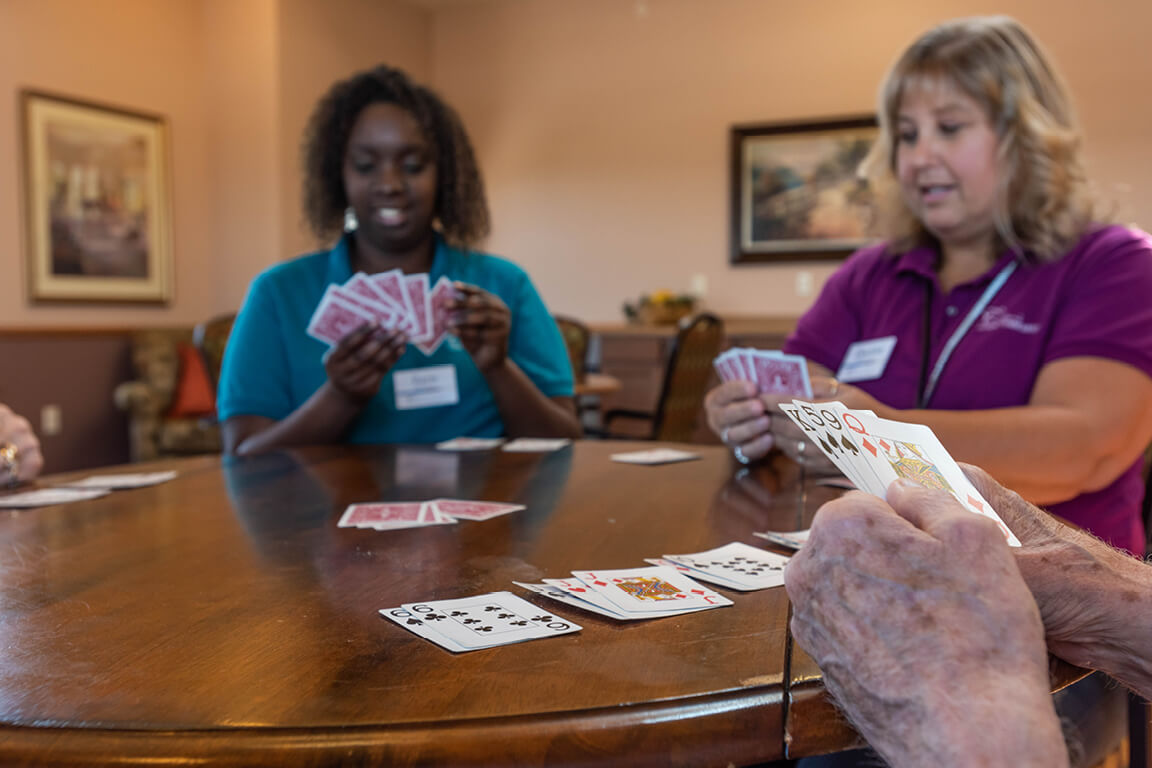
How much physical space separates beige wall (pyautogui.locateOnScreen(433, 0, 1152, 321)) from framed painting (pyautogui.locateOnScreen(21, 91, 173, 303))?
2297 mm

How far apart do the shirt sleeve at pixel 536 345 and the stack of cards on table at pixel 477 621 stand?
4.50ft

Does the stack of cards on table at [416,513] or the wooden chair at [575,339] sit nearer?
the stack of cards on table at [416,513]

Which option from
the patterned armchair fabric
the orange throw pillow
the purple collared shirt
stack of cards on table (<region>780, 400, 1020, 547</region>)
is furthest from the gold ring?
the orange throw pillow

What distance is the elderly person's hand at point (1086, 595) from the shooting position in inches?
25.5

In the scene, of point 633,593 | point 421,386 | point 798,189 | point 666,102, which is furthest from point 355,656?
point 666,102

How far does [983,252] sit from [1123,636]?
52.7 inches

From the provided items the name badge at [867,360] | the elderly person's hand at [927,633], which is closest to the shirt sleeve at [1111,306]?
the name badge at [867,360]

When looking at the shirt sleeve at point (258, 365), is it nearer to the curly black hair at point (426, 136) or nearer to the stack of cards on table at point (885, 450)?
the curly black hair at point (426, 136)

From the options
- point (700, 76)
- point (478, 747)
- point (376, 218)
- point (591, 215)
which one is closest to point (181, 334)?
point (591, 215)

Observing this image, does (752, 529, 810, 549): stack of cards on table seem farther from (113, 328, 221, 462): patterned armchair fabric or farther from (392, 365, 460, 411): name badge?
(113, 328, 221, 462): patterned armchair fabric

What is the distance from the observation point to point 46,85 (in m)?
5.39

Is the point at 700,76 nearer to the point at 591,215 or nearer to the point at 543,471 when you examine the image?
the point at 591,215

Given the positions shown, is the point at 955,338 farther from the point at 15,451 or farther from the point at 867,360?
the point at 15,451

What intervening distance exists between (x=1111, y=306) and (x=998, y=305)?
193 mm
